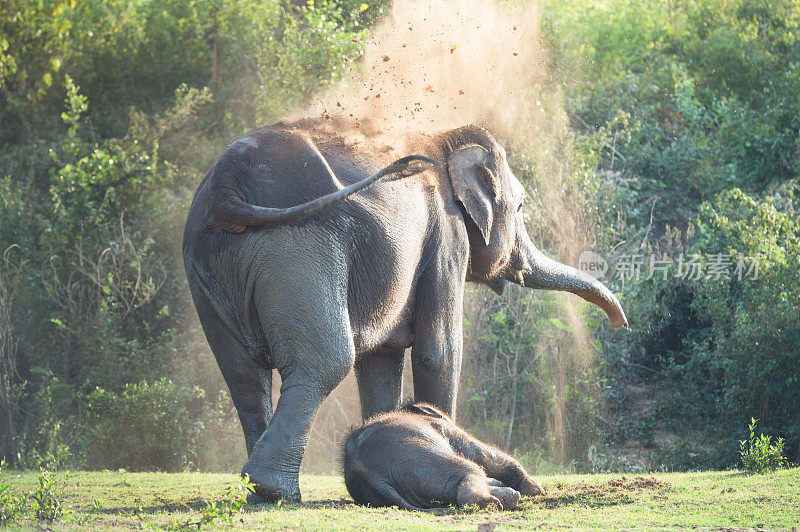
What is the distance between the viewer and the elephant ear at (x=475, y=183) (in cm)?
831

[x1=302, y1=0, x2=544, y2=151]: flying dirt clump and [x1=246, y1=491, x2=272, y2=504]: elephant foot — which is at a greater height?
[x1=302, y1=0, x2=544, y2=151]: flying dirt clump

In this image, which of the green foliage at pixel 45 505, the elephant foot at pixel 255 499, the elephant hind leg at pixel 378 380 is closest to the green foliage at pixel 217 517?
the green foliage at pixel 45 505

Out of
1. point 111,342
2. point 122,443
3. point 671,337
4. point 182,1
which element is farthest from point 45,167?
point 671,337

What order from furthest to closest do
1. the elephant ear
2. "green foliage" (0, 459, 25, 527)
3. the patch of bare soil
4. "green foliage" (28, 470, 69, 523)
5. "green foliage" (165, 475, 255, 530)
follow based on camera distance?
the elephant ear → the patch of bare soil → "green foliage" (28, 470, 69, 523) → "green foliage" (0, 459, 25, 527) → "green foliage" (165, 475, 255, 530)

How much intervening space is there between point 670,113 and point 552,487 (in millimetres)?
11957

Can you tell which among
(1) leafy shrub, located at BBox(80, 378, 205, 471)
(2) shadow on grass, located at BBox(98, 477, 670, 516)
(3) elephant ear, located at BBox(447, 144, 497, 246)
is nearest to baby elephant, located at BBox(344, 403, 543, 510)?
(2) shadow on grass, located at BBox(98, 477, 670, 516)

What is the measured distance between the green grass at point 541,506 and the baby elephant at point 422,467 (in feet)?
0.52

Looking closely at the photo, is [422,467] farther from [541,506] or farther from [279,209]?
[279,209]

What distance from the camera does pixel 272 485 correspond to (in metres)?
6.66

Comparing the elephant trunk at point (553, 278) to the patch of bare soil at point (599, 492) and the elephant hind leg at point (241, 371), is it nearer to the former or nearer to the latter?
the patch of bare soil at point (599, 492)

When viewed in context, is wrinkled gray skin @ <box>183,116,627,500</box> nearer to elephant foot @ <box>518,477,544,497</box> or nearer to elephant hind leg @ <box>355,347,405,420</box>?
elephant hind leg @ <box>355,347,405,420</box>

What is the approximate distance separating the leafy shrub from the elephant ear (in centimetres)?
557

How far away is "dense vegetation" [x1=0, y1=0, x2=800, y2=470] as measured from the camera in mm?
12789

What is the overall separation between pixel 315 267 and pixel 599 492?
2.37 metres
